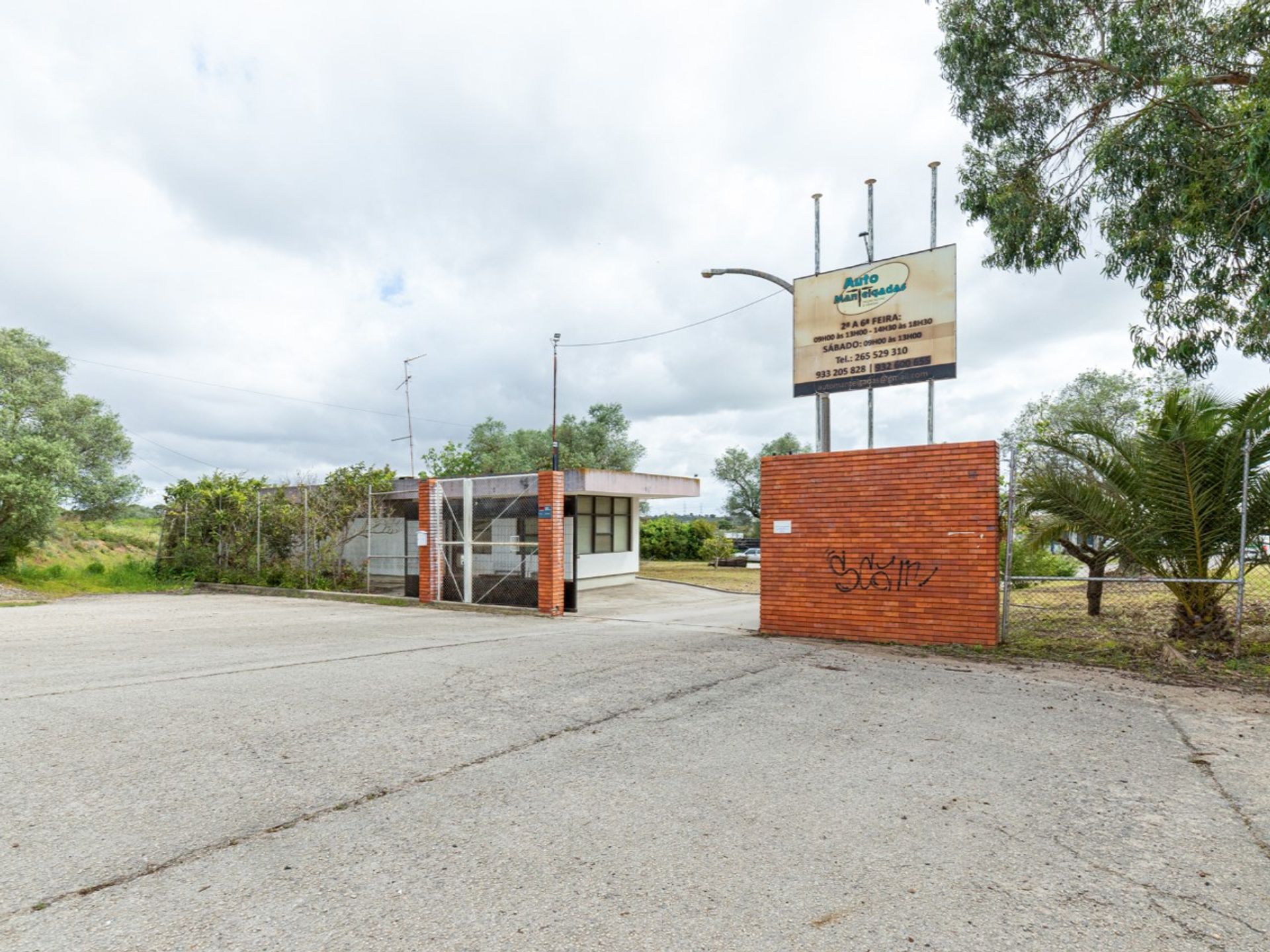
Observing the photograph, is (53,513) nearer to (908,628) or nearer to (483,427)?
(908,628)

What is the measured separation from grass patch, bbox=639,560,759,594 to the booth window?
9.32 ft

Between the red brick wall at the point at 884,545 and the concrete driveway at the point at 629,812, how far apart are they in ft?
5.79

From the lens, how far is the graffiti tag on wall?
9.56 metres

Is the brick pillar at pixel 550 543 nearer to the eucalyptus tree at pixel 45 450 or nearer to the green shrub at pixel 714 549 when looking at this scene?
the eucalyptus tree at pixel 45 450

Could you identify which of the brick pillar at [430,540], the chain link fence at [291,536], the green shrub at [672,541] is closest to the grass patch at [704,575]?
the green shrub at [672,541]

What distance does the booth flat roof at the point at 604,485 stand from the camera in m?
17.1

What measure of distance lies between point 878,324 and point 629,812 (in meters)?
8.79

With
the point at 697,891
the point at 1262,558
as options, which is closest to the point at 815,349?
the point at 1262,558

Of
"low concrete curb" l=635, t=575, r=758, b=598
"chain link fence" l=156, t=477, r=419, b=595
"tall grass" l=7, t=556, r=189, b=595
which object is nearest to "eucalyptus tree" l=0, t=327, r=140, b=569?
"tall grass" l=7, t=556, r=189, b=595

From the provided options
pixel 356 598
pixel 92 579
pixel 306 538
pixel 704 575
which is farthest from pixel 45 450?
pixel 704 575

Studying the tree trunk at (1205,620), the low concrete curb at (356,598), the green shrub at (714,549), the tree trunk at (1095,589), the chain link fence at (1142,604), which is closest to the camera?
the chain link fence at (1142,604)

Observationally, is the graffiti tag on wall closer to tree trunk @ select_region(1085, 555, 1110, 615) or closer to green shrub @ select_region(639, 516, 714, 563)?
tree trunk @ select_region(1085, 555, 1110, 615)

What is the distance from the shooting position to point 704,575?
2738cm

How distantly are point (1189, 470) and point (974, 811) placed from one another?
22.0ft
